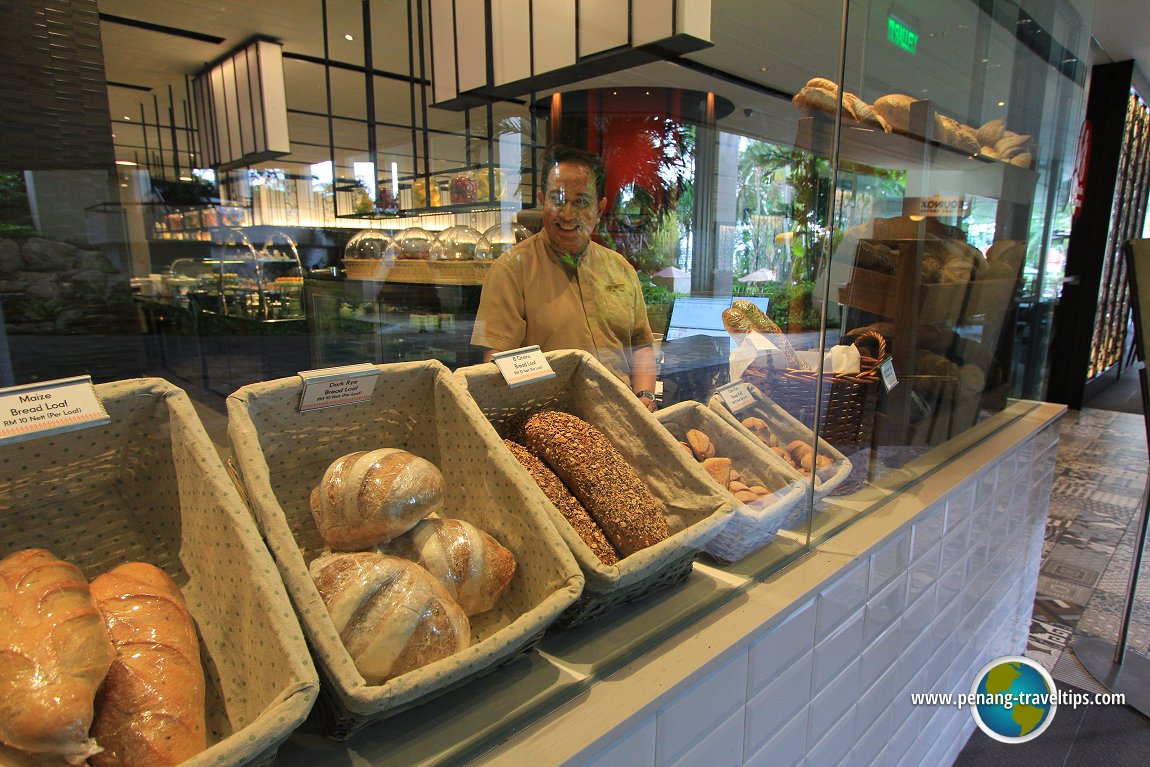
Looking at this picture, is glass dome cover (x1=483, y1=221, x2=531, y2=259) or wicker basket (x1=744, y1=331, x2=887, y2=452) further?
glass dome cover (x1=483, y1=221, x2=531, y2=259)

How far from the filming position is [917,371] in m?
1.66

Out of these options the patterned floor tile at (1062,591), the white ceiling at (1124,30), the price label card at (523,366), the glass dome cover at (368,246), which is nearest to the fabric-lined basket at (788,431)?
the price label card at (523,366)

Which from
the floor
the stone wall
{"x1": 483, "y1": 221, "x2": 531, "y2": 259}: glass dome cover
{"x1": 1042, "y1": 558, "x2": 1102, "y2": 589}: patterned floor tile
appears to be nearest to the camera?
the stone wall

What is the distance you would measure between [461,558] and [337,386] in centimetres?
25

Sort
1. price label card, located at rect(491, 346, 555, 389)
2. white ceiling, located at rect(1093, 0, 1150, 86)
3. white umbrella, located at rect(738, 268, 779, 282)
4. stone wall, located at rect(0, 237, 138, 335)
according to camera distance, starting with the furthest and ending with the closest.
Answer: white ceiling, located at rect(1093, 0, 1150, 86), stone wall, located at rect(0, 237, 138, 335), white umbrella, located at rect(738, 268, 779, 282), price label card, located at rect(491, 346, 555, 389)

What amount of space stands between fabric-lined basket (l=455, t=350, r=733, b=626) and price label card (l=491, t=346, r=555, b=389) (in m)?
0.01

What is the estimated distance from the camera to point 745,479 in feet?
3.52

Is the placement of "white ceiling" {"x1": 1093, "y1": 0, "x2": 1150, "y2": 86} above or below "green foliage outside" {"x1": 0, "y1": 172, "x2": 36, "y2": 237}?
above

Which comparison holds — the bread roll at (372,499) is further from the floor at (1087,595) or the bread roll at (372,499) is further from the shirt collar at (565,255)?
the floor at (1087,595)

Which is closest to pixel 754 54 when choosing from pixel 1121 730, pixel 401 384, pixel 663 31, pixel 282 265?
pixel 663 31

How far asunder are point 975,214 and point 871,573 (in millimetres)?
1457

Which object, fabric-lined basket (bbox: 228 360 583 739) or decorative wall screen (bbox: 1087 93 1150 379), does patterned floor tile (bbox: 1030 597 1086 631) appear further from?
decorative wall screen (bbox: 1087 93 1150 379)

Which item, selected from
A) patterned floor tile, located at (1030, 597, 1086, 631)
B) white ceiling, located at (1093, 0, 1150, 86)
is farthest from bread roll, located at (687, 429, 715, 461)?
white ceiling, located at (1093, 0, 1150, 86)

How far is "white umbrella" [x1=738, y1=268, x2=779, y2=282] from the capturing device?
4.80ft
